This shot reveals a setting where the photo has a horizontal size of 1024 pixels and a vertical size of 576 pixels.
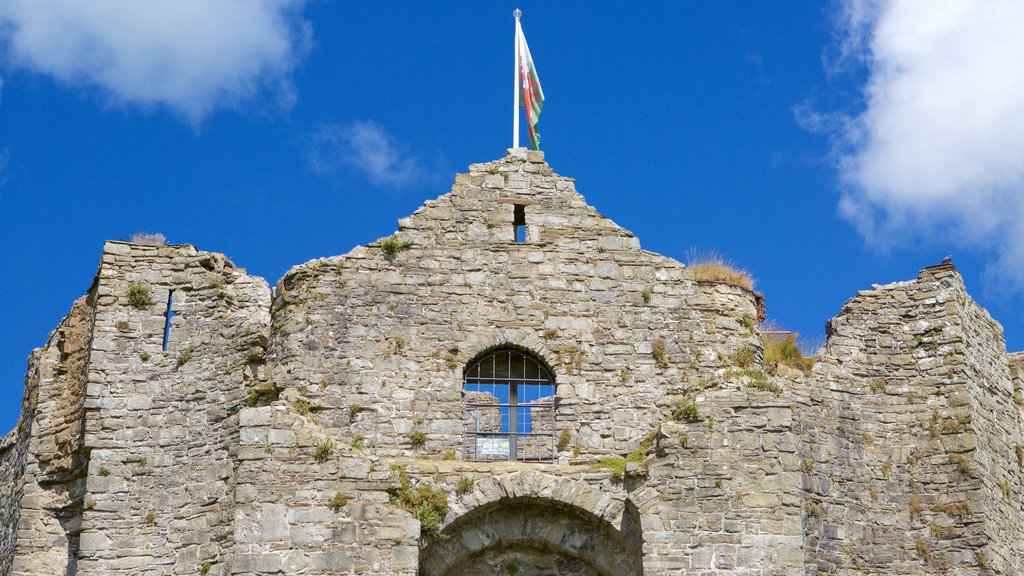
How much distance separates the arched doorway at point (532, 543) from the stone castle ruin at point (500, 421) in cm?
3

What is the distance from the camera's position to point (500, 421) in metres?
26.0

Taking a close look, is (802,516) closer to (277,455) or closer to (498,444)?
(498,444)

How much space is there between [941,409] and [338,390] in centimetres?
911

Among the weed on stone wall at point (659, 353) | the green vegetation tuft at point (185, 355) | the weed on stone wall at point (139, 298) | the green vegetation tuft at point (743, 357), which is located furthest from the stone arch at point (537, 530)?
the weed on stone wall at point (139, 298)

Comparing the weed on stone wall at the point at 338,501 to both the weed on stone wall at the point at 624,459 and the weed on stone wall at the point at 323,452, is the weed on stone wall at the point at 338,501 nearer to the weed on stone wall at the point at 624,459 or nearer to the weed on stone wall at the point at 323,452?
the weed on stone wall at the point at 323,452

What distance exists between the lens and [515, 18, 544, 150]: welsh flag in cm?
2936

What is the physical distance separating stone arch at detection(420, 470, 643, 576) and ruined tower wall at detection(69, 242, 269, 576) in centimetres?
328

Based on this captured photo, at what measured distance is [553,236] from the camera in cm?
2697

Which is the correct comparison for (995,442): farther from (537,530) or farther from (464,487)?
(464,487)

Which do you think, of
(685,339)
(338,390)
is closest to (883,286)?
(685,339)

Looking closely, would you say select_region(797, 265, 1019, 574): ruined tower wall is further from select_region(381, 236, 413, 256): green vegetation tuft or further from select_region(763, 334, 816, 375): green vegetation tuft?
select_region(381, 236, 413, 256): green vegetation tuft

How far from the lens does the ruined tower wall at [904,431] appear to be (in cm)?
2630

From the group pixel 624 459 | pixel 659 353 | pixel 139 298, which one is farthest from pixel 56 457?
pixel 659 353

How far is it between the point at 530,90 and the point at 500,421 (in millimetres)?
6313
